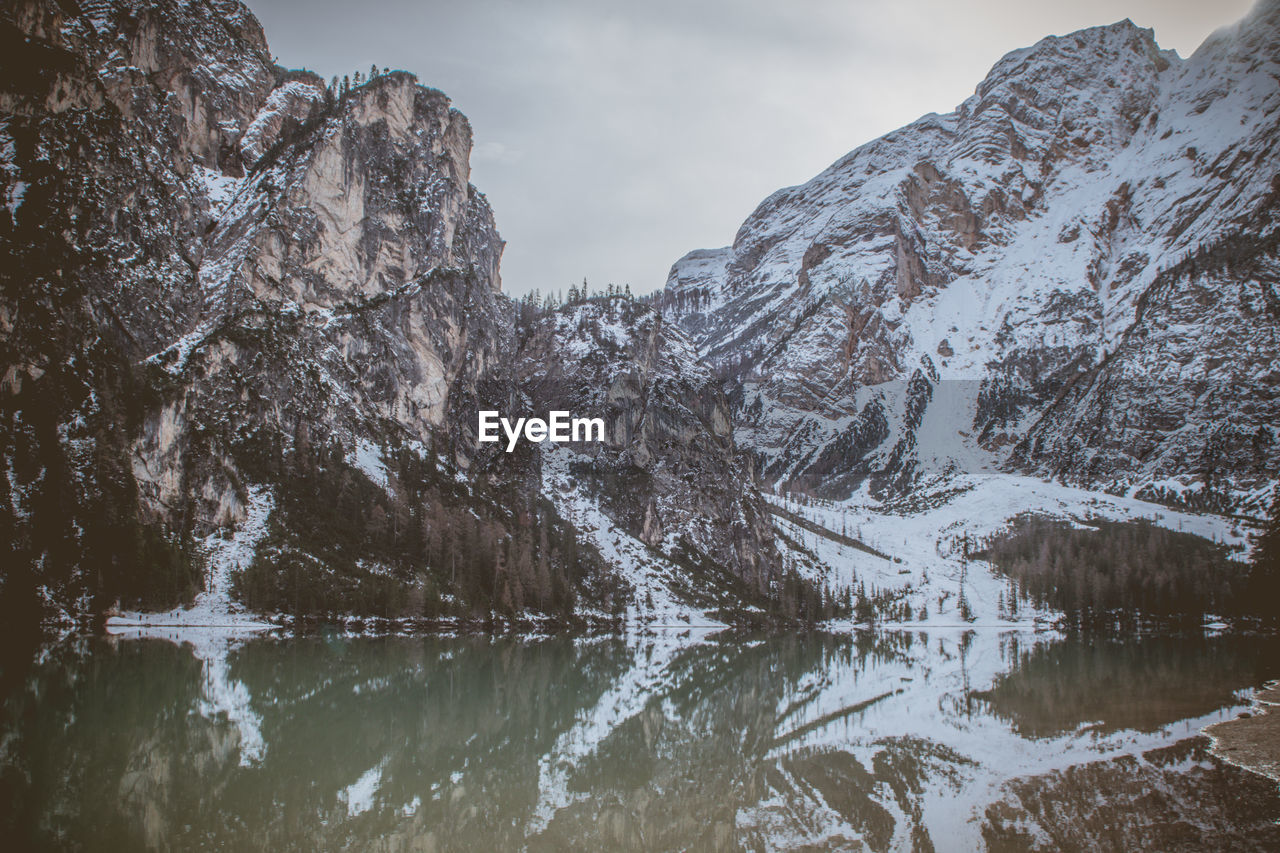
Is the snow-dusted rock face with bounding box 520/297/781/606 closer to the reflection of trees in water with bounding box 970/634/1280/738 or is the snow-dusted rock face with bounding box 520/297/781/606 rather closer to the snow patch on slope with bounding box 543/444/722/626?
the snow patch on slope with bounding box 543/444/722/626

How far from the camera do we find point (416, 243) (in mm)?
166750

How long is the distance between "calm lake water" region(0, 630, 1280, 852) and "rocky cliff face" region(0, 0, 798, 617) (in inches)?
1236

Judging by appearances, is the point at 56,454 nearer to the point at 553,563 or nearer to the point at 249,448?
the point at 249,448

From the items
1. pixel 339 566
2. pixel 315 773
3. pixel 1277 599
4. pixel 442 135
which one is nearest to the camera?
pixel 315 773

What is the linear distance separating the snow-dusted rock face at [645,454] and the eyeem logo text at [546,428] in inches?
87.4

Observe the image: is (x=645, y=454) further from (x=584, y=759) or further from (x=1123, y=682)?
(x=584, y=759)

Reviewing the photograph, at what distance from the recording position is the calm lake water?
82.0 feet

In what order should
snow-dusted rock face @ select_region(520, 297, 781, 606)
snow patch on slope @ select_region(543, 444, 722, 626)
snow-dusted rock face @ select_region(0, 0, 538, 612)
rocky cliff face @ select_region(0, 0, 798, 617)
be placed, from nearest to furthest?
1. snow-dusted rock face @ select_region(0, 0, 538, 612)
2. rocky cliff face @ select_region(0, 0, 798, 617)
3. snow patch on slope @ select_region(543, 444, 722, 626)
4. snow-dusted rock face @ select_region(520, 297, 781, 606)

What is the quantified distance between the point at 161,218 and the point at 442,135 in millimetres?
66651

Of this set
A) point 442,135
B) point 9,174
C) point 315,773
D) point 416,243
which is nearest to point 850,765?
point 315,773

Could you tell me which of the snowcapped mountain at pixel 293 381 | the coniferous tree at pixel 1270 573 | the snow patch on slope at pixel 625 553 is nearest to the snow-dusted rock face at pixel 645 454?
the snowcapped mountain at pixel 293 381

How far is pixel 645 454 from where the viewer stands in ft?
593

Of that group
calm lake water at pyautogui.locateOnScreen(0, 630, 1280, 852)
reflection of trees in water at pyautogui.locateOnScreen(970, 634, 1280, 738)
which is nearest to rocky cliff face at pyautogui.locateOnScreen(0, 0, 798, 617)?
calm lake water at pyautogui.locateOnScreen(0, 630, 1280, 852)

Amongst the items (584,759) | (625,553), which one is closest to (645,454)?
(625,553)
